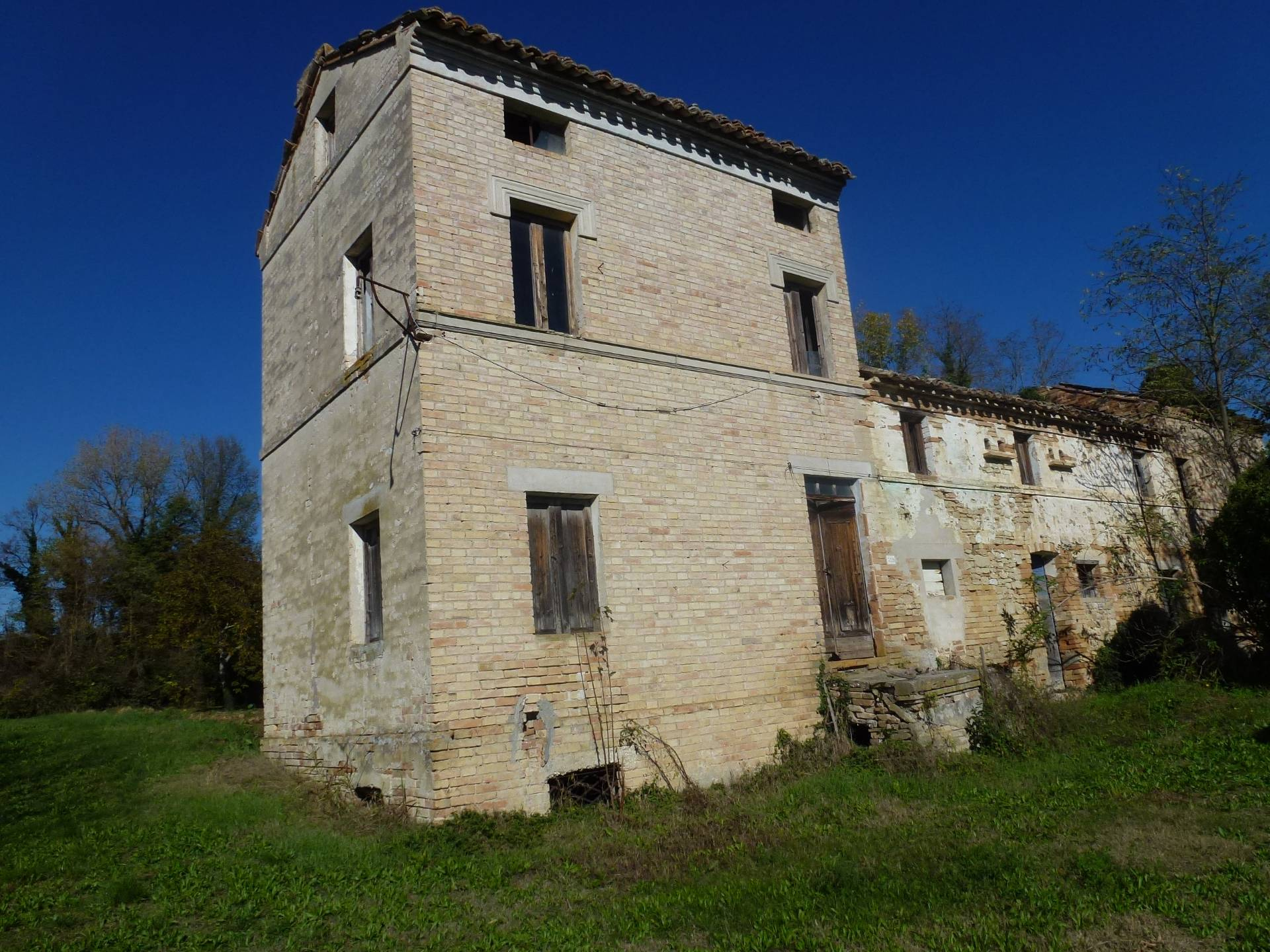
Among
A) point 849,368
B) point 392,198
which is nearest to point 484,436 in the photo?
point 392,198

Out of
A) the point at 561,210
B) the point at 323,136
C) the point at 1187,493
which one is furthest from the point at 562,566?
the point at 1187,493

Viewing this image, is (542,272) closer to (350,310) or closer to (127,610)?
(350,310)

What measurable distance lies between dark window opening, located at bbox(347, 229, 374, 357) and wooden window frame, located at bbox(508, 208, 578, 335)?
1949 millimetres

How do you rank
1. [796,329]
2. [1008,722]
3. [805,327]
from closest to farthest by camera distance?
[1008,722] → [796,329] → [805,327]

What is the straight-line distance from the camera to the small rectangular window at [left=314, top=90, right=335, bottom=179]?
39.3ft

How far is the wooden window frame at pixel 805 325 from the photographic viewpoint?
492 inches

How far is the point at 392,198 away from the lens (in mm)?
9695

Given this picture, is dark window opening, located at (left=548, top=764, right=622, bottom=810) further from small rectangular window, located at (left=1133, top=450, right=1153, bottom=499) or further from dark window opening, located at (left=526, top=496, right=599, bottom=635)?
small rectangular window, located at (left=1133, top=450, right=1153, bottom=499)

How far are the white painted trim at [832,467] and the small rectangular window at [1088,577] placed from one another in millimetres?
5982

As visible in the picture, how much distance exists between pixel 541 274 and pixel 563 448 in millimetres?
2280

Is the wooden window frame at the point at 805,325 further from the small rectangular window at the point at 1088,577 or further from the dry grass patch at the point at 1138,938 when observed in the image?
the dry grass patch at the point at 1138,938

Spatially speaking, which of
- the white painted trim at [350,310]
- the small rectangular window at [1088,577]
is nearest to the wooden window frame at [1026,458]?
the small rectangular window at [1088,577]

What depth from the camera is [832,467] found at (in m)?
12.0

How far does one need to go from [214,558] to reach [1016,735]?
21.0 m
